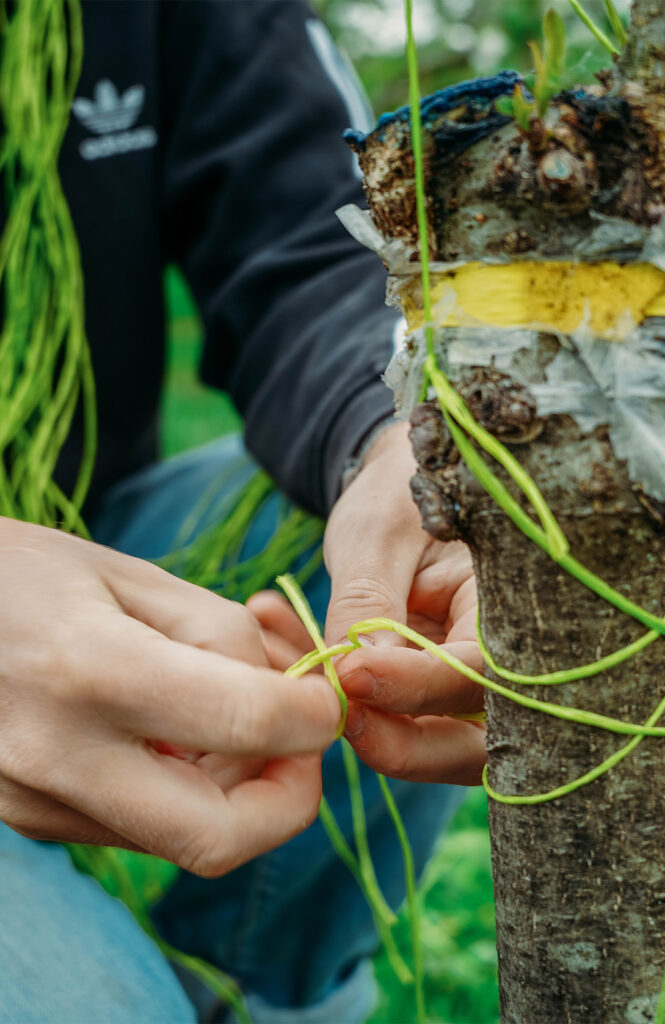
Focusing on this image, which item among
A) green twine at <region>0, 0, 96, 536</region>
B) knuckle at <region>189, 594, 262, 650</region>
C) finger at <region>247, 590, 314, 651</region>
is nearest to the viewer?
knuckle at <region>189, 594, 262, 650</region>

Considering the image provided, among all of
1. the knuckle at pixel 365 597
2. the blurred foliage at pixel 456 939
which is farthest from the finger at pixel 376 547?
the blurred foliage at pixel 456 939

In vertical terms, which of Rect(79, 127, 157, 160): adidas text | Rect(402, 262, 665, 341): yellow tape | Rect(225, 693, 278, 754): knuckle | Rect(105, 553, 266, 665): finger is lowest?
Rect(225, 693, 278, 754): knuckle

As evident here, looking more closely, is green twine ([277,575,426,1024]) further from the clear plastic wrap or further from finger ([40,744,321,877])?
the clear plastic wrap

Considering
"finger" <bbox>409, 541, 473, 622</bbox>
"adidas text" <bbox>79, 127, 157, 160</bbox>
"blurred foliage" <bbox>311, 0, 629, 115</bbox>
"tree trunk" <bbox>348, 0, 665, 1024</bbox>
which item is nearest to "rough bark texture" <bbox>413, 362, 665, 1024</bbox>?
"tree trunk" <bbox>348, 0, 665, 1024</bbox>

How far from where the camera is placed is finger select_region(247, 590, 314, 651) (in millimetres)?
793

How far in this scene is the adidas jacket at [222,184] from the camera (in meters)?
1.34

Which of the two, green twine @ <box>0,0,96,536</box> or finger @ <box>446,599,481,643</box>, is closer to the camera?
finger @ <box>446,599,481,643</box>

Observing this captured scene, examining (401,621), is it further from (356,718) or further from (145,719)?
(145,719)

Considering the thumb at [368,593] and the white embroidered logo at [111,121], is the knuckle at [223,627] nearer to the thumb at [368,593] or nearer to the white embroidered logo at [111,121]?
the thumb at [368,593]

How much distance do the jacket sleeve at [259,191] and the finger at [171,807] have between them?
2.39ft

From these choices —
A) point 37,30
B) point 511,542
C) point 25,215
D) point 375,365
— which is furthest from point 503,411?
point 37,30

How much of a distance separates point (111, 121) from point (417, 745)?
1133mm

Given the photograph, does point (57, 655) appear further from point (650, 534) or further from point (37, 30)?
point (37, 30)

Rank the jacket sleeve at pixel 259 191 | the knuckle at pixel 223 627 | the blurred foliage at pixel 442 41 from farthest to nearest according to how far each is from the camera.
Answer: the blurred foliage at pixel 442 41 < the jacket sleeve at pixel 259 191 < the knuckle at pixel 223 627
